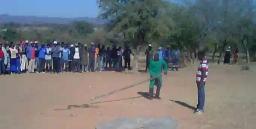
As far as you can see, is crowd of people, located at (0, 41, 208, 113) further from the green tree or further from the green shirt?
the green shirt

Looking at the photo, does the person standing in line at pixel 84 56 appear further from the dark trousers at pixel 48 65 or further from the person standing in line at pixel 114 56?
the person standing in line at pixel 114 56

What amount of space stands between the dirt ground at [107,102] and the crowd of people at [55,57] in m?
0.99

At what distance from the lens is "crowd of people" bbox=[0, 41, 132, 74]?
26.1 meters

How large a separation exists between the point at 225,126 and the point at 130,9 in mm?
16908

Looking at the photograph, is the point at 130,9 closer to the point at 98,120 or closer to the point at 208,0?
the point at 98,120

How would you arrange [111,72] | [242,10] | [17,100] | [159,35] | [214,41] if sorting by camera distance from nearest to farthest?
[17,100], [111,72], [159,35], [214,41], [242,10]

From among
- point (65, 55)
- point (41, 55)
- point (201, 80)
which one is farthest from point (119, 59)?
point (201, 80)

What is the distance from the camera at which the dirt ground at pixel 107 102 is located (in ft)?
47.5

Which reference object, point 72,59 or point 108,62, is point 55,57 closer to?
point 72,59

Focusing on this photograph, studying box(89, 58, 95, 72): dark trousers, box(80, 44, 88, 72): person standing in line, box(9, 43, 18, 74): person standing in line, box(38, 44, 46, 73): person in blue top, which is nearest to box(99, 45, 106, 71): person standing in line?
box(89, 58, 95, 72): dark trousers

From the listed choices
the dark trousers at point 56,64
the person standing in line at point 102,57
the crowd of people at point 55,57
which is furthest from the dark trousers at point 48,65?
the person standing in line at point 102,57

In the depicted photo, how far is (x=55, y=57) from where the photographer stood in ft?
88.6

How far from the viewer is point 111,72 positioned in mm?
29203

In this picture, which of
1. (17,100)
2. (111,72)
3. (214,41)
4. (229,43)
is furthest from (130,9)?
(229,43)
